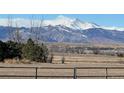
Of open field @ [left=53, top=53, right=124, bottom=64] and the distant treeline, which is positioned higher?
the distant treeline

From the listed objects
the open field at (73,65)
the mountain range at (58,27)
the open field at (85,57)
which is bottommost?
the open field at (73,65)

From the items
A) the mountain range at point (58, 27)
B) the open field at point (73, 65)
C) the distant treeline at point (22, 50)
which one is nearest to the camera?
the mountain range at point (58, 27)

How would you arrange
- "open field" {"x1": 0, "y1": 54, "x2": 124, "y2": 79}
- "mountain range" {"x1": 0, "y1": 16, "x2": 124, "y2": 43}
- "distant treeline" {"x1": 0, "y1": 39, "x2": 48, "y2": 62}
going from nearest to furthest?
1. "mountain range" {"x1": 0, "y1": 16, "x2": 124, "y2": 43}
2. "distant treeline" {"x1": 0, "y1": 39, "x2": 48, "y2": 62}
3. "open field" {"x1": 0, "y1": 54, "x2": 124, "y2": 79}

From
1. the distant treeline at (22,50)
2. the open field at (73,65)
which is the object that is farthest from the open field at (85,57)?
the distant treeline at (22,50)

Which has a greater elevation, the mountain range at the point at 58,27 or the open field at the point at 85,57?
the mountain range at the point at 58,27

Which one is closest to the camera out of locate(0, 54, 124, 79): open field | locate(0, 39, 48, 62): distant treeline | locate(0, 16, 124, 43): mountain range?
locate(0, 16, 124, 43): mountain range

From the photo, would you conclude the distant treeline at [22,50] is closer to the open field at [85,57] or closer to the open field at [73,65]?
the open field at [73,65]

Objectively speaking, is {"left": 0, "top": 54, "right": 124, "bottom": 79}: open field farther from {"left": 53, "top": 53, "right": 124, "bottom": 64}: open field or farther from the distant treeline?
the distant treeline

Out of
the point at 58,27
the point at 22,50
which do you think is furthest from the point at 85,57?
the point at 22,50

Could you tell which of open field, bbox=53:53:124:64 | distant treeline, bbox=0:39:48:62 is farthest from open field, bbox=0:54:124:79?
distant treeline, bbox=0:39:48:62
